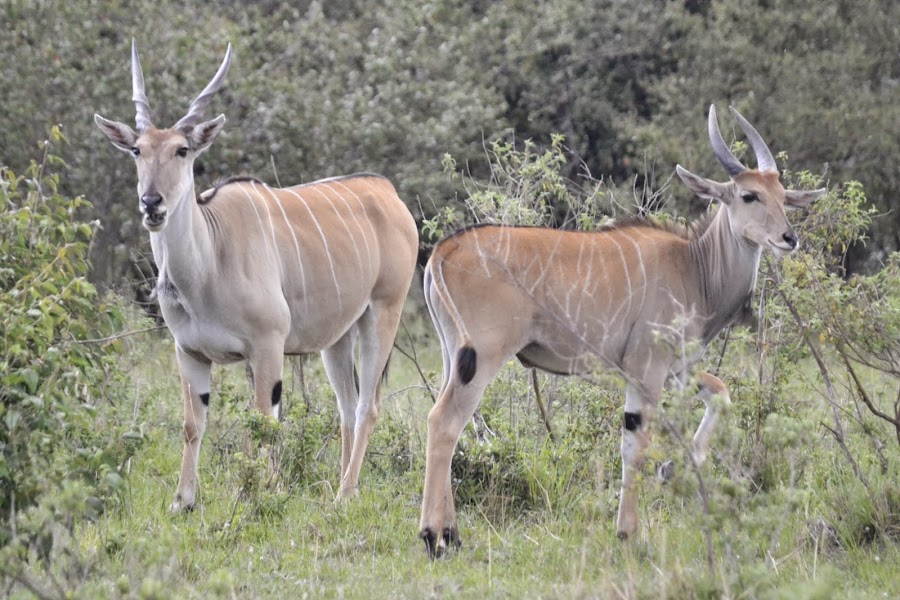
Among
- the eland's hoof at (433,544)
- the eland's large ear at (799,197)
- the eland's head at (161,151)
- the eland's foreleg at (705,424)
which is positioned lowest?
the eland's hoof at (433,544)

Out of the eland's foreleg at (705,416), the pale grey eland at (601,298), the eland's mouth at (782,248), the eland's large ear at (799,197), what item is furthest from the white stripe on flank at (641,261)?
the eland's large ear at (799,197)

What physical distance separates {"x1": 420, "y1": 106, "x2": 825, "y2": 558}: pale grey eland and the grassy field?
8.5 inches

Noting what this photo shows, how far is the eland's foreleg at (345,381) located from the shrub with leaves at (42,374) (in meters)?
1.48

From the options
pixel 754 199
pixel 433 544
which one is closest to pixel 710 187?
pixel 754 199

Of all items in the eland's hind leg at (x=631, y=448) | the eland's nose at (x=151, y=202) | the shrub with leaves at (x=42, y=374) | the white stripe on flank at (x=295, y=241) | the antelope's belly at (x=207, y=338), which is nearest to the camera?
the shrub with leaves at (x=42, y=374)

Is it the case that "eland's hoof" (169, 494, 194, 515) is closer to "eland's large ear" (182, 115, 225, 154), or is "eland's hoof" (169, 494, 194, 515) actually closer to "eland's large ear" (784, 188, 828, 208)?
"eland's large ear" (182, 115, 225, 154)

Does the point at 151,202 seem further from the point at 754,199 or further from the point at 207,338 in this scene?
the point at 754,199

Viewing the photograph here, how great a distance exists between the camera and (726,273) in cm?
470

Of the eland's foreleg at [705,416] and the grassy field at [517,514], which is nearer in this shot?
the grassy field at [517,514]

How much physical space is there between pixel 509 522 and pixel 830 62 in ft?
23.6

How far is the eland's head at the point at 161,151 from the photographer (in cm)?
471

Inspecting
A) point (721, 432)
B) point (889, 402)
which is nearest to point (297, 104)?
point (889, 402)

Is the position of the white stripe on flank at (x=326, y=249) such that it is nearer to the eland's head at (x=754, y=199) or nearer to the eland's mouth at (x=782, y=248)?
the eland's head at (x=754, y=199)

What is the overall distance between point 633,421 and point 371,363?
1562 millimetres
